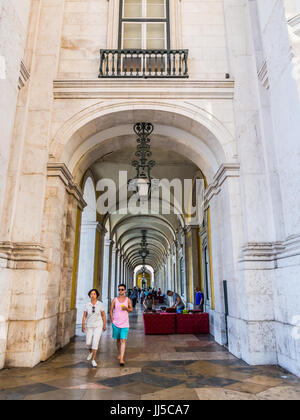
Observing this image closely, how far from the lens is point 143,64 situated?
674 centimetres

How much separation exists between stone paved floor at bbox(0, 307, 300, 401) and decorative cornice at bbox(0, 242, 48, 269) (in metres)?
1.68

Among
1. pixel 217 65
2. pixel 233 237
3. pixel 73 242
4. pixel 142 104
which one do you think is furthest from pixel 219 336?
pixel 217 65

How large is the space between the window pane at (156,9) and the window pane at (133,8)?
0.23m

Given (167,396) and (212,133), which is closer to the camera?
(167,396)

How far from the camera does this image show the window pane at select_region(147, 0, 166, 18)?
7.72m

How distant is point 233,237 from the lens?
5840mm

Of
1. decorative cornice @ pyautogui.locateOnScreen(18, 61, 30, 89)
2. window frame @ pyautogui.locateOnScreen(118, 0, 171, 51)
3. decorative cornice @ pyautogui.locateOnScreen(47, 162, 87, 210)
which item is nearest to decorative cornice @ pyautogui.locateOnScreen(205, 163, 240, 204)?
decorative cornice @ pyautogui.locateOnScreen(47, 162, 87, 210)

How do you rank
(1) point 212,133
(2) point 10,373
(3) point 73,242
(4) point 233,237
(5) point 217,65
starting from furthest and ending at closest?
(3) point 73,242 < (5) point 217,65 < (1) point 212,133 < (4) point 233,237 < (2) point 10,373

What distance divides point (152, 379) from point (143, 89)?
5743 mm

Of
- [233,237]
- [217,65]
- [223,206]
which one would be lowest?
[233,237]

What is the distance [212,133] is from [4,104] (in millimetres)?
4119

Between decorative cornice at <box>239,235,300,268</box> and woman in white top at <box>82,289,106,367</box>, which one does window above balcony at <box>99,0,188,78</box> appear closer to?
decorative cornice at <box>239,235,300,268</box>

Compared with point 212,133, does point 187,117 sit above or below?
above
